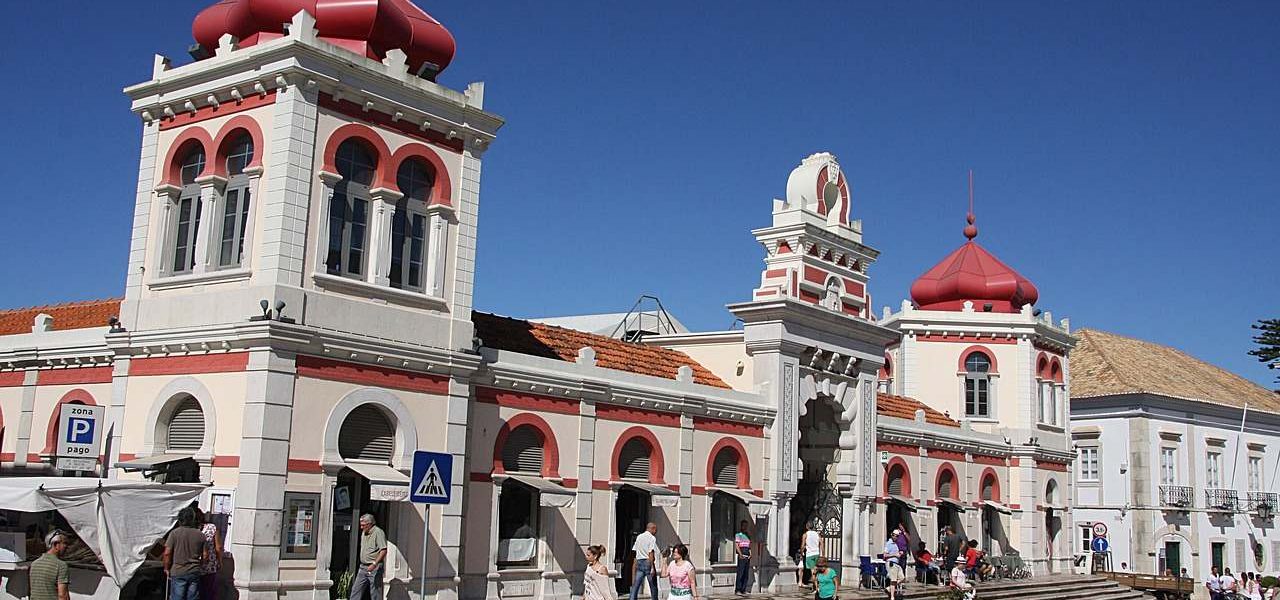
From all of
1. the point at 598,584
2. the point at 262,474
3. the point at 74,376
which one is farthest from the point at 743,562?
the point at 74,376

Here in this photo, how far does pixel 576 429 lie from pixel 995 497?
65.6ft

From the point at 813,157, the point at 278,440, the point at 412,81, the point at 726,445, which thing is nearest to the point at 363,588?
the point at 278,440

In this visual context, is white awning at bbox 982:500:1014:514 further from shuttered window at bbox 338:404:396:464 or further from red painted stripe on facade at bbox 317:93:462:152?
shuttered window at bbox 338:404:396:464

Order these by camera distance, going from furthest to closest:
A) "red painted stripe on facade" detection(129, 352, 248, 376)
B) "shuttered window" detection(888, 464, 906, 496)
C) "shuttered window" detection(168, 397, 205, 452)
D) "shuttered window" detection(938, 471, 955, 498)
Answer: "shuttered window" detection(938, 471, 955, 498)
"shuttered window" detection(888, 464, 906, 496)
"shuttered window" detection(168, 397, 205, 452)
"red painted stripe on facade" detection(129, 352, 248, 376)

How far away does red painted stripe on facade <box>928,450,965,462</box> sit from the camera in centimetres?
3497

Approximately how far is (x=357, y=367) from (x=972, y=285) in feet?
88.1

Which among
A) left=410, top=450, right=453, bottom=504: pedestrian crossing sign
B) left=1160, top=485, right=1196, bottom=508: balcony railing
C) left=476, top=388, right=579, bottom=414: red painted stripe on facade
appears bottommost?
left=410, top=450, right=453, bottom=504: pedestrian crossing sign

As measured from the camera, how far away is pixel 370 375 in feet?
61.5

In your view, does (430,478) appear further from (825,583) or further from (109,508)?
(825,583)

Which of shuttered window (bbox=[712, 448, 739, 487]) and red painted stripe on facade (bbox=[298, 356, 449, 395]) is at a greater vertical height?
red painted stripe on facade (bbox=[298, 356, 449, 395])

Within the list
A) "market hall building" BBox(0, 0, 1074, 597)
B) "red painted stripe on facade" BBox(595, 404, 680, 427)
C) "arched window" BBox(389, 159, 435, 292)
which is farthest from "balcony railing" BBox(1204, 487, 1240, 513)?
"arched window" BBox(389, 159, 435, 292)

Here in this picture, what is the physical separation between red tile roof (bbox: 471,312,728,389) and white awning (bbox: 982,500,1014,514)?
13063 mm

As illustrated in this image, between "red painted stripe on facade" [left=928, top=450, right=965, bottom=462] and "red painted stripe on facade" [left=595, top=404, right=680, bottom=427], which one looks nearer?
"red painted stripe on facade" [left=595, top=404, right=680, bottom=427]

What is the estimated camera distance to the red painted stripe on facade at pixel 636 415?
2361cm
